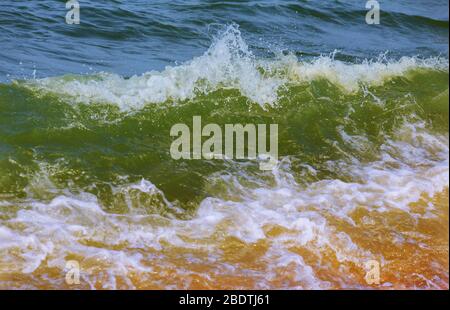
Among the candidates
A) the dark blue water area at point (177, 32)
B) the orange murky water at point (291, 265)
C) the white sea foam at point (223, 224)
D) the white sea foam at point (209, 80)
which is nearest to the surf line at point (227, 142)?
the white sea foam at point (223, 224)

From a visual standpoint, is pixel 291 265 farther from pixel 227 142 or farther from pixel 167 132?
pixel 167 132

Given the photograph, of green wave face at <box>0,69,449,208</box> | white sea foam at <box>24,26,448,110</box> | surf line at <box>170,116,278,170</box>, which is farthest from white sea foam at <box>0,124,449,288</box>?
white sea foam at <box>24,26,448,110</box>

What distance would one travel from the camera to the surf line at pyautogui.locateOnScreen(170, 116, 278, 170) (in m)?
7.03

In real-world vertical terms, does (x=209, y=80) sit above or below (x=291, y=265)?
above

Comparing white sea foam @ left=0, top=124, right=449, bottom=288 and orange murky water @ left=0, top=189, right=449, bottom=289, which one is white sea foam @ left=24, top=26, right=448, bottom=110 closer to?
white sea foam @ left=0, top=124, right=449, bottom=288

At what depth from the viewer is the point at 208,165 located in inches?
267

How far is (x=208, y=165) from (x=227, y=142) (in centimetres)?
70

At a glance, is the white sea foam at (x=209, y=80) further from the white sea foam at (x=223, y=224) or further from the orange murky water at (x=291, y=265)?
the orange murky water at (x=291, y=265)

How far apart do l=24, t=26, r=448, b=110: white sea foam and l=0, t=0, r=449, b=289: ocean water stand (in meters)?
0.02

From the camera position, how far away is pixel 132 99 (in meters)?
7.91

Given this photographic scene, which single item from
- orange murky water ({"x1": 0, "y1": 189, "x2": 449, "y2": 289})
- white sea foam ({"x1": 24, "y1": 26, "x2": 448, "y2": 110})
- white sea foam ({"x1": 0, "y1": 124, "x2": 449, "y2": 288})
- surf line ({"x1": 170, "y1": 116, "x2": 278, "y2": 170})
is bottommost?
orange murky water ({"x1": 0, "y1": 189, "x2": 449, "y2": 289})

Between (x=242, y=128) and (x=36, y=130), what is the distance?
223cm

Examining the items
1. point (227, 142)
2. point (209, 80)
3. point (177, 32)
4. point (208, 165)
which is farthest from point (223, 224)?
point (177, 32)
